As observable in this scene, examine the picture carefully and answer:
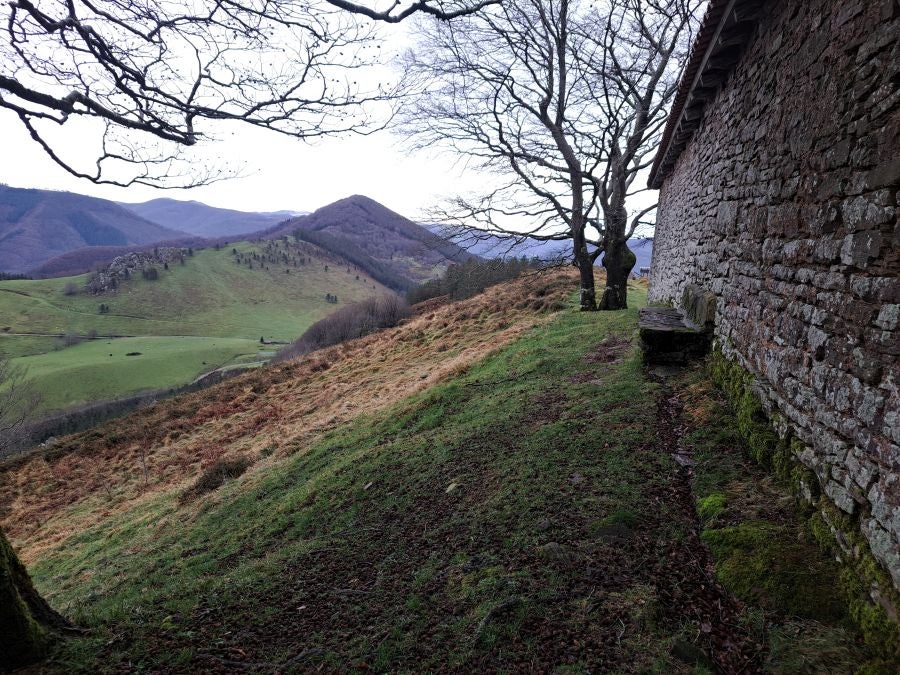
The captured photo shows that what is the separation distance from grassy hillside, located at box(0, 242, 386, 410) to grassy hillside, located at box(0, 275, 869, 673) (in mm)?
56072

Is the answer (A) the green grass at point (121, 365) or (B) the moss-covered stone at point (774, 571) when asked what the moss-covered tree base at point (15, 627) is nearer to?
(B) the moss-covered stone at point (774, 571)

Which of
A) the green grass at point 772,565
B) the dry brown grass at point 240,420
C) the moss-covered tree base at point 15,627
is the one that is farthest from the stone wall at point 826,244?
the dry brown grass at point 240,420

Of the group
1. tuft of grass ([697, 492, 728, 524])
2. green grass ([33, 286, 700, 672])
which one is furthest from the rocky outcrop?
tuft of grass ([697, 492, 728, 524])

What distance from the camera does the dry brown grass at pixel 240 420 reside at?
11136 millimetres

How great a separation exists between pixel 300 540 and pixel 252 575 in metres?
0.79

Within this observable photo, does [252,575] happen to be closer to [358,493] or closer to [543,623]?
[358,493]

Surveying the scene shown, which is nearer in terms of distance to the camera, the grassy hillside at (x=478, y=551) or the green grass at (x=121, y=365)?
the grassy hillside at (x=478, y=551)

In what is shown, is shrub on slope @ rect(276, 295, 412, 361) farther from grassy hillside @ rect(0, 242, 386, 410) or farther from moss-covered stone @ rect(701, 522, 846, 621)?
moss-covered stone @ rect(701, 522, 846, 621)

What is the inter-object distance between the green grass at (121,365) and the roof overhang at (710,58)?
196 ft

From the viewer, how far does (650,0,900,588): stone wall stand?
2.46 m

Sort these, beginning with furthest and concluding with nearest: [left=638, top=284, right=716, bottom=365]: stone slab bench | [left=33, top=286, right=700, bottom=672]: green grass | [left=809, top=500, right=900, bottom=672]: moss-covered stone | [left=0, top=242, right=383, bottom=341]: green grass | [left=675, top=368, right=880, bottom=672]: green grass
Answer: [left=0, top=242, right=383, bottom=341]: green grass, [left=638, top=284, right=716, bottom=365]: stone slab bench, [left=33, top=286, right=700, bottom=672]: green grass, [left=675, top=368, right=880, bottom=672]: green grass, [left=809, top=500, right=900, bottom=672]: moss-covered stone

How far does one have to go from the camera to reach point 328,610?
11.9ft

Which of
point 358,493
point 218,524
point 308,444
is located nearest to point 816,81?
point 358,493

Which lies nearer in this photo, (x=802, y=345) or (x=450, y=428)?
(x=802, y=345)
